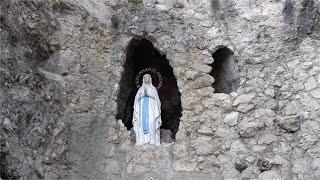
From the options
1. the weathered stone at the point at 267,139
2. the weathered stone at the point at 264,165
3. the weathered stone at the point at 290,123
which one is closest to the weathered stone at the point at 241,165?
the weathered stone at the point at 264,165

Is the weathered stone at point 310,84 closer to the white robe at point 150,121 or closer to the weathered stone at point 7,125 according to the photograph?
the white robe at point 150,121

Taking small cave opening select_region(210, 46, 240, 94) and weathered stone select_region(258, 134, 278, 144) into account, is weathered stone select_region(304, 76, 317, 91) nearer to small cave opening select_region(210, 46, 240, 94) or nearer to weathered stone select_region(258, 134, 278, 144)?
weathered stone select_region(258, 134, 278, 144)

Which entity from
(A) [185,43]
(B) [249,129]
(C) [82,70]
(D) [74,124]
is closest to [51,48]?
(C) [82,70]

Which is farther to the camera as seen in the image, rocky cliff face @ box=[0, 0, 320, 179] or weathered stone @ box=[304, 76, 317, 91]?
weathered stone @ box=[304, 76, 317, 91]

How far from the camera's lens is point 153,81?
7816 millimetres

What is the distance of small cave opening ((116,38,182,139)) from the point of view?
7512 mm

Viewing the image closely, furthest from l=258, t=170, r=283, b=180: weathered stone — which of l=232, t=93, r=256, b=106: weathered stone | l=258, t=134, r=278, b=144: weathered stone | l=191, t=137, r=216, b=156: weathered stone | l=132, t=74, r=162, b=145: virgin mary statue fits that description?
l=132, t=74, r=162, b=145: virgin mary statue

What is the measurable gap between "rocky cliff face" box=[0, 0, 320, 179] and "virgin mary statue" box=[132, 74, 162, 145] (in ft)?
0.50

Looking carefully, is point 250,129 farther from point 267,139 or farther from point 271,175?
point 271,175

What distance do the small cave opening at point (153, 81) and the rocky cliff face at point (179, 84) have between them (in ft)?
0.26

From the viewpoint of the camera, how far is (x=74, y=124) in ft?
21.7

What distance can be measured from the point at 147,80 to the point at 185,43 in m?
0.83

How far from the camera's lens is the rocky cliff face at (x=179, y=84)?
604cm

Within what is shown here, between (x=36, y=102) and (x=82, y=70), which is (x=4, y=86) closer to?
(x=36, y=102)
